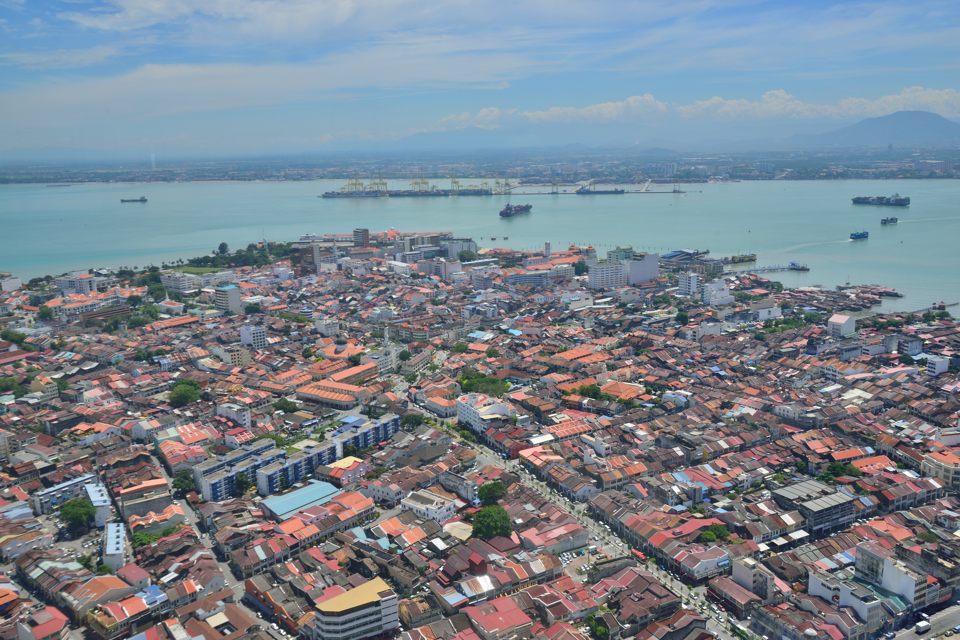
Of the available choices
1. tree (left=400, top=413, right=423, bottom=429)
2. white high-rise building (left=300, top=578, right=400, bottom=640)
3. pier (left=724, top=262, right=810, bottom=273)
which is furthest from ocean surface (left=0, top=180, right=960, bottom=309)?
white high-rise building (left=300, top=578, right=400, bottom=640)

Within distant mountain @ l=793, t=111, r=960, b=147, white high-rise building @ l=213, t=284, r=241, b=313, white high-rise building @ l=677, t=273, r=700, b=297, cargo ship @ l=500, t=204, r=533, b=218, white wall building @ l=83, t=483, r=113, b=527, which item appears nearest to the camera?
white wall building @ l=83, t=483, r=113, b=527

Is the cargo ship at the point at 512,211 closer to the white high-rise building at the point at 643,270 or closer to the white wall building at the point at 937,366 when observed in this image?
the white high-rise building at the point at 643,270

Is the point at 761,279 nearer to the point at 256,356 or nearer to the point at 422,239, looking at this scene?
the point at 422,239

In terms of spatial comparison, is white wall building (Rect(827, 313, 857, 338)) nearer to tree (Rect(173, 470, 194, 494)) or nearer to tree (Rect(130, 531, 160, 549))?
tree (Rect(173, 470, 194, 494))

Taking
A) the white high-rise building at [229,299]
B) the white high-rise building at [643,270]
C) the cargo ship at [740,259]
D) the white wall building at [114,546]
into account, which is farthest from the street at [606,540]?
the cargo ship at [740,259]

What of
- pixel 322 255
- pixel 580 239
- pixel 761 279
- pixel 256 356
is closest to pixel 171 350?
pixel 256 356

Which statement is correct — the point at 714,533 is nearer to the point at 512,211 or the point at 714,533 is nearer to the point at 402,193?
the point at 512,211
